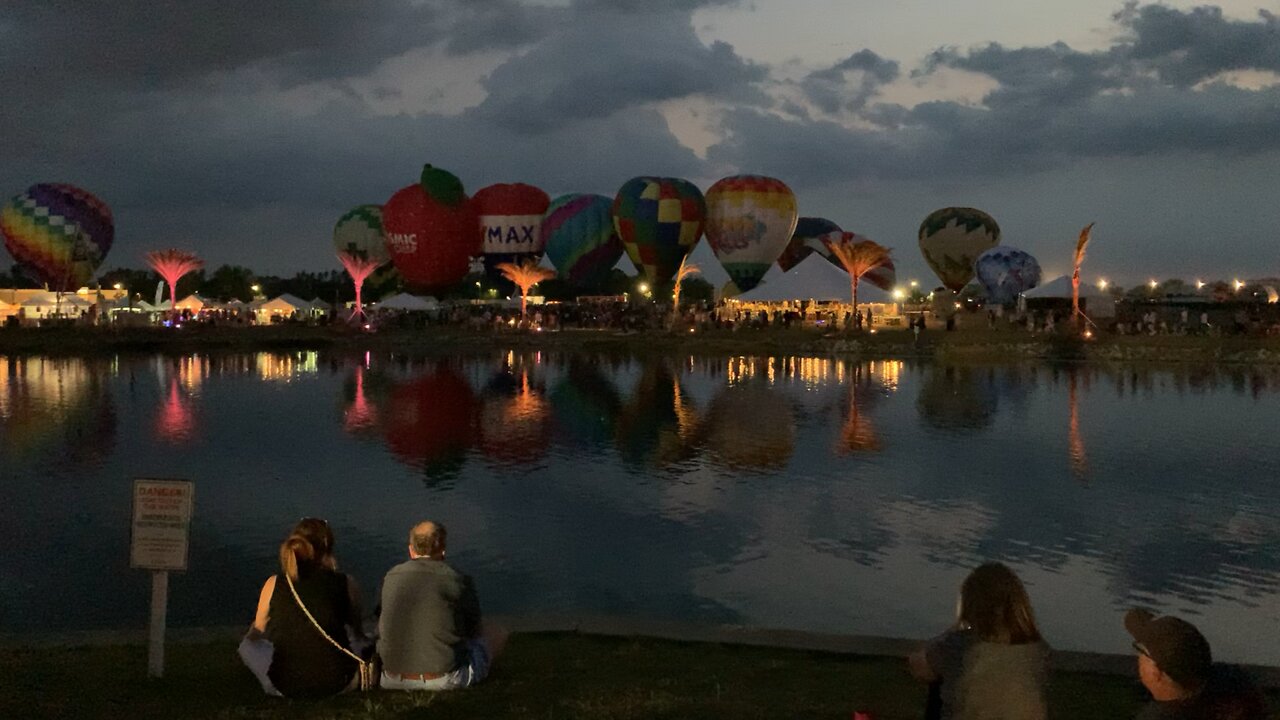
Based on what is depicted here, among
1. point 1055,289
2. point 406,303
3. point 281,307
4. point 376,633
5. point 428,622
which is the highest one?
point 1055,289

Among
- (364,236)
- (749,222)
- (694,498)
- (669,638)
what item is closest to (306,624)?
(669,638)

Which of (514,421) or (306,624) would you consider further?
(514,421)

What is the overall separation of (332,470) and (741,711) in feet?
41.5

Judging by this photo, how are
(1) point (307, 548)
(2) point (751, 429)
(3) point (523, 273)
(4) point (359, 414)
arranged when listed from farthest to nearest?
(3) point (523, 273) → (4) point (359, 414) → (2) point (751, 429) → (1) point (307, 548)

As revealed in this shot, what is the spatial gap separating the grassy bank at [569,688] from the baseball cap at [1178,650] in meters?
2.70

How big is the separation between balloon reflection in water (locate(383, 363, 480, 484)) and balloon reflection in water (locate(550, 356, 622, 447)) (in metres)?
1.81

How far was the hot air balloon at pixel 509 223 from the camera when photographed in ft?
221

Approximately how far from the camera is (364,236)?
242ft

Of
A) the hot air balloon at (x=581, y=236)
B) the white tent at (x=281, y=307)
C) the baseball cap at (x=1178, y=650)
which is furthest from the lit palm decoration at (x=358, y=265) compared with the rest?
the baseball cap at (x=1178, y=650)

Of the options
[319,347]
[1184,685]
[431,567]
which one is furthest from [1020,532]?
[319,347]

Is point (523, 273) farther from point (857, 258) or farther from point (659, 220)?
point (857, 258)

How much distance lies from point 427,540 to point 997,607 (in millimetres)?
2875

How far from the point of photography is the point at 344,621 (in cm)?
602

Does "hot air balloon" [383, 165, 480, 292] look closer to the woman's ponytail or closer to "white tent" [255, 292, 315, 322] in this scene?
"white tent" [255, 292, 315, 322]
